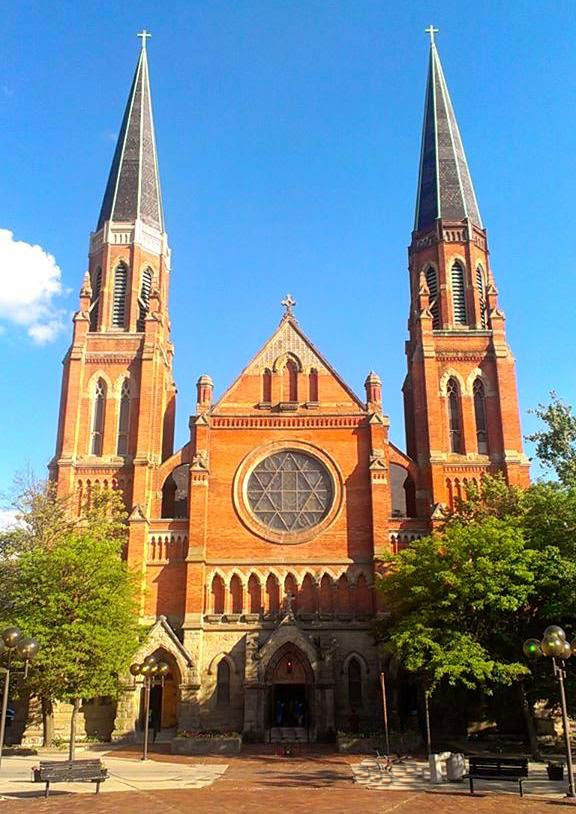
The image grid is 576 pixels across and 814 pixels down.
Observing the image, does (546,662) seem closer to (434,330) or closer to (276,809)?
(276,809)

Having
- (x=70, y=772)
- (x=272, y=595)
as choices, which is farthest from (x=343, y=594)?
(x=70, y=772)

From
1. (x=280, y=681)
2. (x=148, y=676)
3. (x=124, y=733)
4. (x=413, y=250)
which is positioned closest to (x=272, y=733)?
(x=280, y=681)

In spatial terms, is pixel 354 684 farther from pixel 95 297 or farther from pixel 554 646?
pixel 95 297

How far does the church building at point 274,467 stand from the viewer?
117 feet

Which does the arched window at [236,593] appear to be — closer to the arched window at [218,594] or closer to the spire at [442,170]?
the arched window at [218,594]

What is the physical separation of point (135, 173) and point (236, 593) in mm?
28262

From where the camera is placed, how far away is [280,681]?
3541cm

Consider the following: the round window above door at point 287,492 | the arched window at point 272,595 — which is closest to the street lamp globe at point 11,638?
the arched window at point 272,595

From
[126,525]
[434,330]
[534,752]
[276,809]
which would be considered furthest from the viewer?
[434,330]

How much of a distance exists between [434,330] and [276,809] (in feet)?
102

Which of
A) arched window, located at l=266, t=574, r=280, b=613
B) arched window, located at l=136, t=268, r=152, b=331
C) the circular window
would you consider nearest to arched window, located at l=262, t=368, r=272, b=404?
the circular window

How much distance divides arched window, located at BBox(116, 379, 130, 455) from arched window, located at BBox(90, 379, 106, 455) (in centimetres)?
94

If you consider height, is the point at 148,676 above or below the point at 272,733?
above

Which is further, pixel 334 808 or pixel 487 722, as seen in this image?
pixel 487 722
